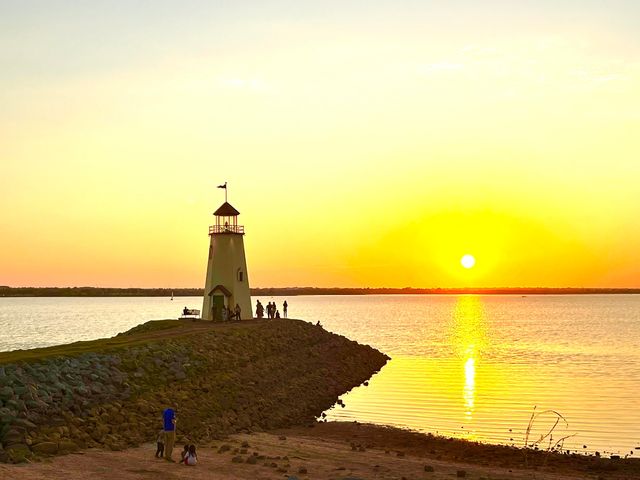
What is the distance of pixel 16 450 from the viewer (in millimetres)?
20266

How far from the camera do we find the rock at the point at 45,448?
21.0 meters

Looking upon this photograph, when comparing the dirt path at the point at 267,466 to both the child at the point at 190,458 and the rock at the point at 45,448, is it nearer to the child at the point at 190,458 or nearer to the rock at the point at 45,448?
the child at the point at 190,458

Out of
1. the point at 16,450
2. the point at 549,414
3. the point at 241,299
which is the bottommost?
the point at 16,450

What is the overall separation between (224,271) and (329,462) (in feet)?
115

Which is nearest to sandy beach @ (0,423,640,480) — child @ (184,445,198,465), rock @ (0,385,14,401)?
child @ (184,445,198,465)

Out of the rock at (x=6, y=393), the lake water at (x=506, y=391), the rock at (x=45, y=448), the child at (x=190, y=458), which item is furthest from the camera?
the lake water at (x=506, y=391)

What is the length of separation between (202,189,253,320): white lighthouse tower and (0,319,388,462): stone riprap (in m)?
6.42

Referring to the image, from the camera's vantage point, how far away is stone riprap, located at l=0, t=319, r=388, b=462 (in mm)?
23297

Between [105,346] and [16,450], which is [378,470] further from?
[105,346]

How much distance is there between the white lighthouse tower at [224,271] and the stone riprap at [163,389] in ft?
21.1

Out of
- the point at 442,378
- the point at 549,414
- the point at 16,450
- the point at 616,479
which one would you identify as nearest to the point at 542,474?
the point at 616,479

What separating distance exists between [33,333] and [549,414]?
75.5 metres

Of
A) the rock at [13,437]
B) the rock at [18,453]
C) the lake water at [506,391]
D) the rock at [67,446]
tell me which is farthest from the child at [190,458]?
the lake water at [506,391]

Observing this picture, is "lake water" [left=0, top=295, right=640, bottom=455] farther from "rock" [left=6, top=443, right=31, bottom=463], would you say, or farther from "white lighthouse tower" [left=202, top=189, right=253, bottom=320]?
"rock" [left=6, top=443, right=31, bottom=463]
